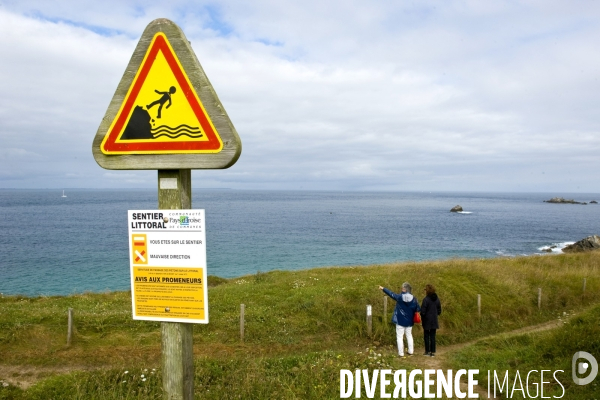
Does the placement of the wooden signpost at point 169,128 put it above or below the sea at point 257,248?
above

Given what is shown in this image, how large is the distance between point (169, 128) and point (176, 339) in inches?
63.6

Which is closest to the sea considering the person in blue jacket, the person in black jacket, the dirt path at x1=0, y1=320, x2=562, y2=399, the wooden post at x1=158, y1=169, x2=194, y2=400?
the dirt path at x1=0, y1=320, x2=562, y2=399

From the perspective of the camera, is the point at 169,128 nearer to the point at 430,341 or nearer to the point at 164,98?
the point at 164,98

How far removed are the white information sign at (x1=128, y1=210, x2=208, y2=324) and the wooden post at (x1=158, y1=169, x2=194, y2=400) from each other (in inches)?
4.0

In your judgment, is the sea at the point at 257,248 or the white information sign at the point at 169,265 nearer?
the white information sign at the point at 169,265

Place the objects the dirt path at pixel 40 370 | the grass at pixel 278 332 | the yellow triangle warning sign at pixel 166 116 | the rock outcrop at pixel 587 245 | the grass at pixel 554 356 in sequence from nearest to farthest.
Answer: the yellow triangle warning sign at pixel 166 116, the grass at pixel 278 332, the grass at pixel 554 356, the dirt path at pixel 40 370, the rock outcrop at pixel 587 245

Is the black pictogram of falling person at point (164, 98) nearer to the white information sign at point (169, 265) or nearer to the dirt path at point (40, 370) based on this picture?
the white information sign at point (169, 265)

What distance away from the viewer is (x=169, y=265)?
9.19 feet

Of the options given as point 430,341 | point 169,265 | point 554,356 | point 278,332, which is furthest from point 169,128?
point 278,332

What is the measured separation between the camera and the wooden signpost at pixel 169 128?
8.99ft

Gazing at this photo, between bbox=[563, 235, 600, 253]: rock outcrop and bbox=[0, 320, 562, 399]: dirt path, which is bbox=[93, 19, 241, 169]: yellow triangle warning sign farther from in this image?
bbox=[563, 235, 600, 253]: rock outcrop

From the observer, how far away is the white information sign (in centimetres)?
274

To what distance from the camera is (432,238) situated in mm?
78875

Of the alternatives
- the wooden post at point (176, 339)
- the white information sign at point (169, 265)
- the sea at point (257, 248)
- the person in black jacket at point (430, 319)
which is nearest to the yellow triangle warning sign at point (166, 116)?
the wooden post at point (176, 339)
